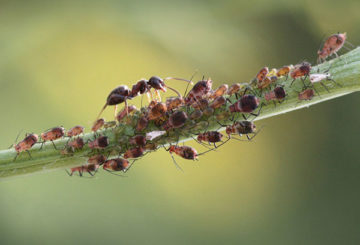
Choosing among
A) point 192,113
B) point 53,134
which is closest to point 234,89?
point 192,113

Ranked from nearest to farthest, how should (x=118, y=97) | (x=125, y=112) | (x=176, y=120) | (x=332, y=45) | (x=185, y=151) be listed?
(x=176, y=120) → (x=125, y=112) → (x=118, y=97) → (x=185, y=151) → (x=332, y=45)

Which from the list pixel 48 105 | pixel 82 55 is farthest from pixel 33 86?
pixel 82 55

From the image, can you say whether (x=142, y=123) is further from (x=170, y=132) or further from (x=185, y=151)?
(x=185, y=151)

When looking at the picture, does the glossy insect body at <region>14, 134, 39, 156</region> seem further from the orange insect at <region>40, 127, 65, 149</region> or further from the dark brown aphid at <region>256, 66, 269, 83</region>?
the dark brown aphid at <region>256, 66, 269, 83</region>

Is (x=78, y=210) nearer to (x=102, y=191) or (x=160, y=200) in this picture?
(x=102, y=191)

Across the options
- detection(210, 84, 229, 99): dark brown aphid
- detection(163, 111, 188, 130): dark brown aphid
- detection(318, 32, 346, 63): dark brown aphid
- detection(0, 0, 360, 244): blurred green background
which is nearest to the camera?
detection(163, 111, 188, 130): dark brown aphid

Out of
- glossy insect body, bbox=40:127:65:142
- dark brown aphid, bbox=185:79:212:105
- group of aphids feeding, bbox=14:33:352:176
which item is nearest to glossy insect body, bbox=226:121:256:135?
group of aphids feeding, bbox=14:33:352:176
